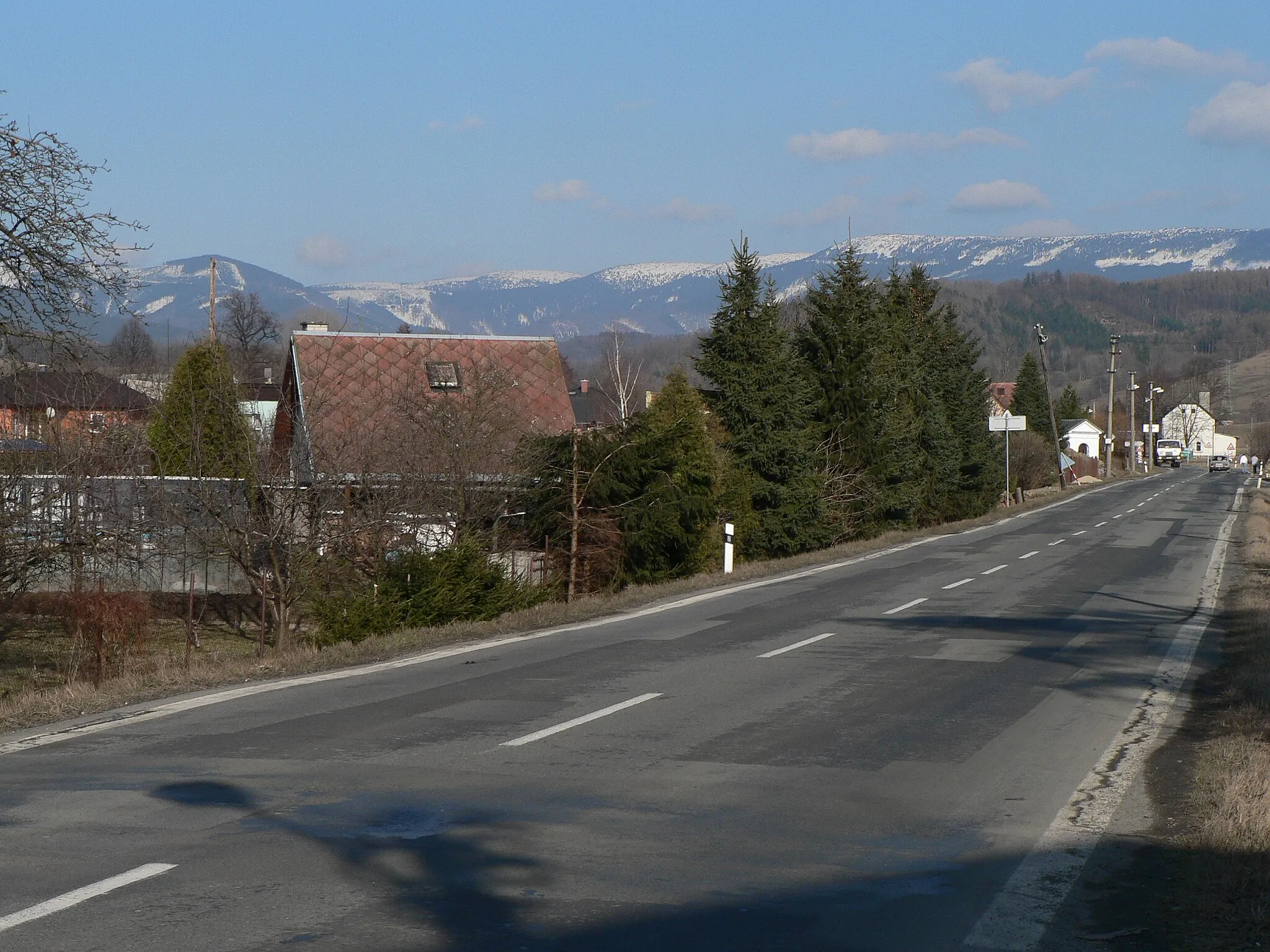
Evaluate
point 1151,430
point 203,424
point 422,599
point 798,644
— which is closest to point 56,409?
point 203,424

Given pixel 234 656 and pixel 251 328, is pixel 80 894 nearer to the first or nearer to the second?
pixel 234 656

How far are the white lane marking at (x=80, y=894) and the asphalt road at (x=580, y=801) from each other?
0.03 meters

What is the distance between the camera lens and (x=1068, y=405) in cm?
12288

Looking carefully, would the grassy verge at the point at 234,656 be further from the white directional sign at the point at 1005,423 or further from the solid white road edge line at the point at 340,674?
the white directional sign at the point at 1005,423

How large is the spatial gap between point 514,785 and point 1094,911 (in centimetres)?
344

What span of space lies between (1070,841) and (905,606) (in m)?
13.1

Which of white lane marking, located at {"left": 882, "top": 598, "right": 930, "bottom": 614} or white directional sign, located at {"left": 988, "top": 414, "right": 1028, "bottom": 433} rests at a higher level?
white directional sign, located at {"left": 988, "top": 414, "right": 1028, "bottom": 433}

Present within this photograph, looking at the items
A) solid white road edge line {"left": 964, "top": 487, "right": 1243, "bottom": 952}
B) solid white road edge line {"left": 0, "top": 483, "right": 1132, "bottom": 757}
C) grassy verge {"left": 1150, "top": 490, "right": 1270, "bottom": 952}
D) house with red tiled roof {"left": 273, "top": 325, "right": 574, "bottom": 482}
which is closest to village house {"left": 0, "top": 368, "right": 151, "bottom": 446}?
house with red tiled roof {"left": 273, "top": 325, "right": 574, "bottom": 482}

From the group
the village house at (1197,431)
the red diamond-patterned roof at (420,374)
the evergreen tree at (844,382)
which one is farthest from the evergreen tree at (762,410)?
the village house at (1197,431)

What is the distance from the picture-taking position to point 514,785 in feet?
25.3

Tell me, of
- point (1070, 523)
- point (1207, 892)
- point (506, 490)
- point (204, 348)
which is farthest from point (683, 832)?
point (1070, 523)

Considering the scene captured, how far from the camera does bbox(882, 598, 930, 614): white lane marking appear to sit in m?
19.0

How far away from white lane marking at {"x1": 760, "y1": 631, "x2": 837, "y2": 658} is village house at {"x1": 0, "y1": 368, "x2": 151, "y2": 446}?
10163 mm

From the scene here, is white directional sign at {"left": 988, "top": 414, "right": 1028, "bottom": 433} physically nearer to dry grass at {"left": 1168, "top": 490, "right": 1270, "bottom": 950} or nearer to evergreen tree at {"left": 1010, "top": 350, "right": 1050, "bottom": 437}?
evergreen tree at {"left": 1010, "top": 350, "right": 1050, "bottom": 437}
